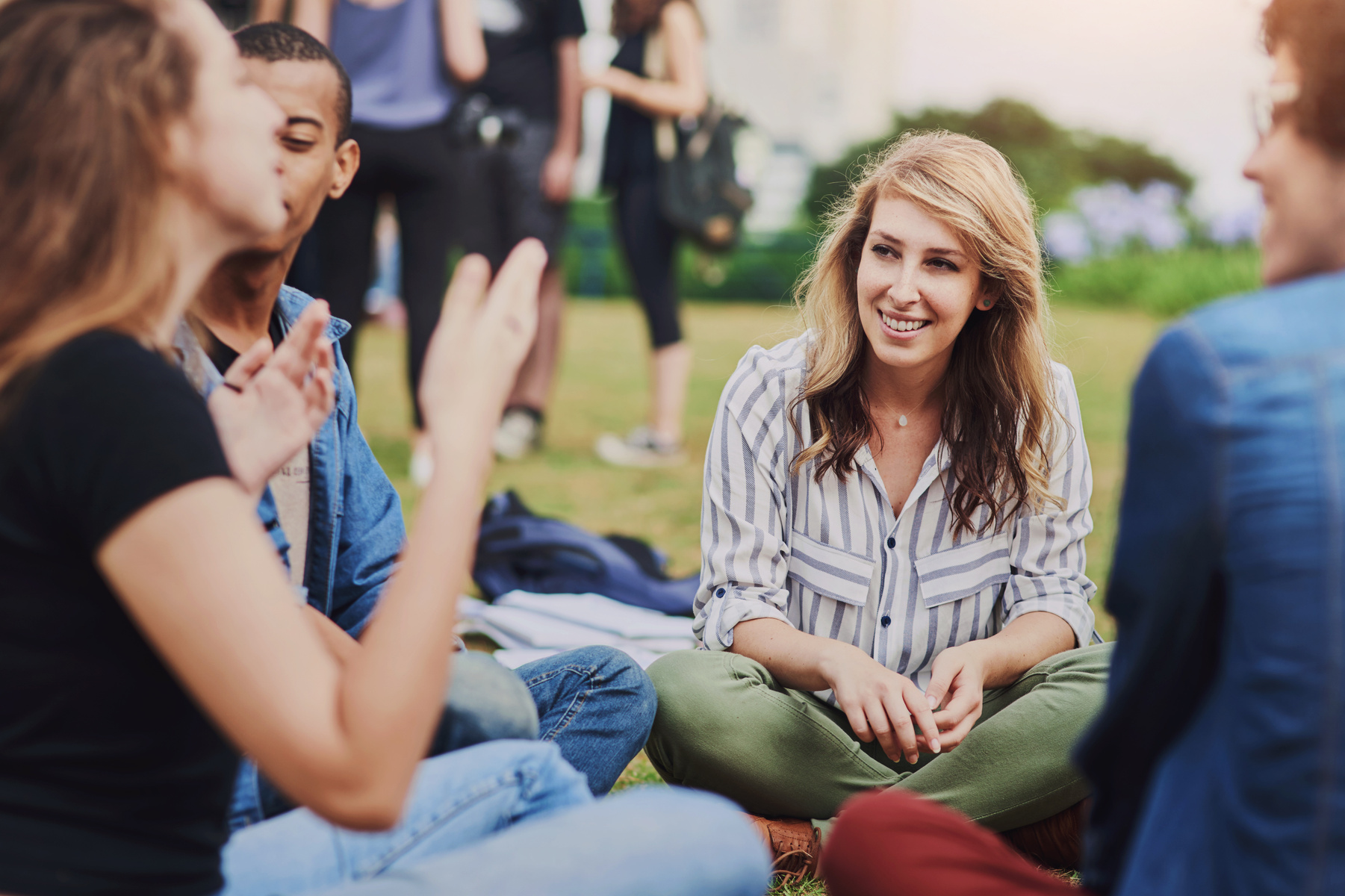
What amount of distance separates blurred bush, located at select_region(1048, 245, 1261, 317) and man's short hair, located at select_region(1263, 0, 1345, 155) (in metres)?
13.0

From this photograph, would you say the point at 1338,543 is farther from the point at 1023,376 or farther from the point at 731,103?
the point at 731,103

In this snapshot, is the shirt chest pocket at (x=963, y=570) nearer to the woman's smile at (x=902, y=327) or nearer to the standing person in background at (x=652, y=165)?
the woman's smile at (x=902, y=327)

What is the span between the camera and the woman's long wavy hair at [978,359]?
236 cm

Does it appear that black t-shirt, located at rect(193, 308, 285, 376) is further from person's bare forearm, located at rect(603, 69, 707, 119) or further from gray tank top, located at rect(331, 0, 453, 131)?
person's bare forearm, located at rect(603, 69, 707, 119)

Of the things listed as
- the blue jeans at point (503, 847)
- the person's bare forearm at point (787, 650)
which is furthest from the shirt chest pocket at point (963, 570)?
the blue jeans at point (503, 847)

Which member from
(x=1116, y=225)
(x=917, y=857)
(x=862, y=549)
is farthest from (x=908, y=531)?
(x=1116, y=225)

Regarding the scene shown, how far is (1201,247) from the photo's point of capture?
16.2 meters

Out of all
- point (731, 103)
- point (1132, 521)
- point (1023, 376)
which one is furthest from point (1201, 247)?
point (1132, 521)

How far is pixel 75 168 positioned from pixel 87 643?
458 millimetres

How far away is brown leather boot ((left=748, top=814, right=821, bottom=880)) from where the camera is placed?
221 centimetres

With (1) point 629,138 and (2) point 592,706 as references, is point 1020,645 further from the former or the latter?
(1) point 629,138

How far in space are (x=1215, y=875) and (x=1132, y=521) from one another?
347 millimetres

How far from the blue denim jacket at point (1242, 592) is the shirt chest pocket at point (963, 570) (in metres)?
1.17

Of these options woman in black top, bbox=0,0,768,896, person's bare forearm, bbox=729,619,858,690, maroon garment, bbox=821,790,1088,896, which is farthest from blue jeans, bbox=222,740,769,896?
person's bare forearm, bbox=729,619,858,690
